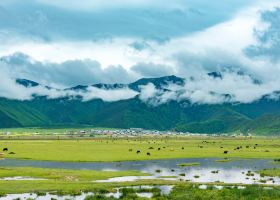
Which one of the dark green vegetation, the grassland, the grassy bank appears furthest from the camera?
the grassland

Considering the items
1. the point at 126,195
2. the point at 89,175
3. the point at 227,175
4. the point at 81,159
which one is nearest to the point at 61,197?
the point at 126,195

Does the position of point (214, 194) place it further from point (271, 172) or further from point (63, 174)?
point (63, 174)

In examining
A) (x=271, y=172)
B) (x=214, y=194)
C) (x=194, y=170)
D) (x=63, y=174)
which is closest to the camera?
(x=214, y=194)

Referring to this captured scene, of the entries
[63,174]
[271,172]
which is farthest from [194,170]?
[63,174]

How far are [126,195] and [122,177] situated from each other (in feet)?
86.7

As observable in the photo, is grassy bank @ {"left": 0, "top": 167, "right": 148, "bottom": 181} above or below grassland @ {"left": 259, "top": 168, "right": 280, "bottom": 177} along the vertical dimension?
above

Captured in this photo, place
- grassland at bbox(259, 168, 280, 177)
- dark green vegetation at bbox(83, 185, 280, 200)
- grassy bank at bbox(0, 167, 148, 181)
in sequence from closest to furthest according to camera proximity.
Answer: dark green vegetation at bbox(83, 185, 280, 200) < grassy bank at bbox(0, 167, 148, 181) < grassland at bbox(259, 168, 280, 177)

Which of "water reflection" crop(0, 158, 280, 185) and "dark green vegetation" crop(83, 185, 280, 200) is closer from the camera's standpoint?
"dark green vegetation" crop(83, 185, 280, 200)

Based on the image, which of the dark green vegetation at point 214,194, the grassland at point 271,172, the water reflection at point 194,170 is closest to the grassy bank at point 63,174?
the water reflection at point 194,170

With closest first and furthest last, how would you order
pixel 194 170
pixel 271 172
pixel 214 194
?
pixel 214 194, pixel 271 172, pixel 194 170

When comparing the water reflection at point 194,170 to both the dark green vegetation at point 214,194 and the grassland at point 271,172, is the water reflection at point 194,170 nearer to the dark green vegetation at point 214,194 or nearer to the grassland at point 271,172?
the grassland at point 271,172

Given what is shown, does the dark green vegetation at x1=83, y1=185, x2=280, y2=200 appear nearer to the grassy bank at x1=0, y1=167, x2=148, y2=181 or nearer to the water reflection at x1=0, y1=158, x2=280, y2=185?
the water reflection at x1=0, y1=158, x2=280, y2=185

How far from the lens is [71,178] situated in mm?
90938

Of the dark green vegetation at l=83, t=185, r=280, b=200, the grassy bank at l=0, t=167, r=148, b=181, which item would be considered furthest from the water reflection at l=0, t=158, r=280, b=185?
the dark green vegetation at l=83, t=185, r=280, b=200
